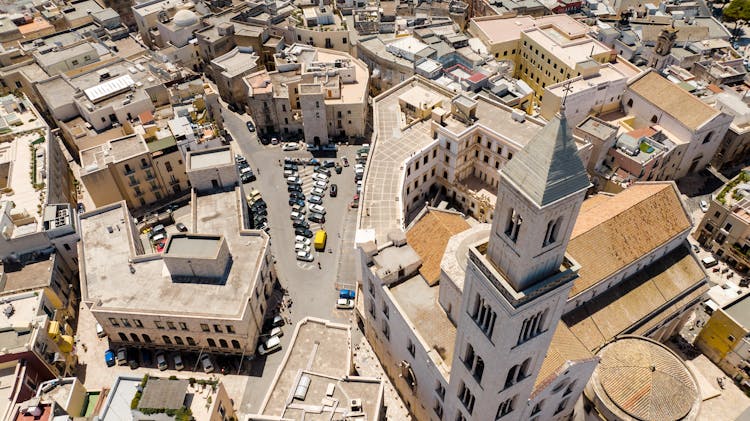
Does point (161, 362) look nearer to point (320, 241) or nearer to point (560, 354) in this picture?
point (320, 241)

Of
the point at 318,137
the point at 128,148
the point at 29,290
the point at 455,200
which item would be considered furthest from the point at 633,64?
the point at 29,290

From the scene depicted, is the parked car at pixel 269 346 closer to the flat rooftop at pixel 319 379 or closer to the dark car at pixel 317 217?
the flat rooftop at pixel 319 379

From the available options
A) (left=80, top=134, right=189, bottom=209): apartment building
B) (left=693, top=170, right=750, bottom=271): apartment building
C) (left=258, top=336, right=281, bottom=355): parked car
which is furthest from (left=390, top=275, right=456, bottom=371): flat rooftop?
(left=80, top=134, right=189, bottom=209): apartment building

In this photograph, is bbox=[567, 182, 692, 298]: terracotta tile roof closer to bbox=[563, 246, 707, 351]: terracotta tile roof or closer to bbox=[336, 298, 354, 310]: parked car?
bbox=[563, 246, 707, 351]: terracotta tile roof

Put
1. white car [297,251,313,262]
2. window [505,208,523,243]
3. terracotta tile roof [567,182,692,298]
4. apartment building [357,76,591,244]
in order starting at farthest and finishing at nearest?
white car [297,251,313,262], apartment building [357,76,591,244], terracotta tile roof [567,182,692,298], window [505,208,523,243]

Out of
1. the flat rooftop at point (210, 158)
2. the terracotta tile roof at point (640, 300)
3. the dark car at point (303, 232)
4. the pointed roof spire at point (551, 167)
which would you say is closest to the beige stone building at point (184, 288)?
the flat rooftop at point (210, 158)

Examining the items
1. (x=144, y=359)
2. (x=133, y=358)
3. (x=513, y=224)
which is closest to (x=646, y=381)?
(x=513, y=224)

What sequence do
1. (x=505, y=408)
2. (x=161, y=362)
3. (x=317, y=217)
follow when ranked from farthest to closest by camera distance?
(x=317, y=217), (x=161, y=362), (x=505, y=408)
